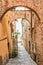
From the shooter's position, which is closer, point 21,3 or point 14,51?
point 21,3

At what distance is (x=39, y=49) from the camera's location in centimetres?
831

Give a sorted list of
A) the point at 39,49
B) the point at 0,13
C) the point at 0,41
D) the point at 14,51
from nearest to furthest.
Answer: the point at 0,13
the point at 39,49
the point at 0,41
the point at 14,51

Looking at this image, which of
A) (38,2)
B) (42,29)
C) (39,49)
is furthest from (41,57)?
(38,2)

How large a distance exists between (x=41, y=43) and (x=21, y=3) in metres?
1.86

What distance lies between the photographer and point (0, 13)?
7738 mm

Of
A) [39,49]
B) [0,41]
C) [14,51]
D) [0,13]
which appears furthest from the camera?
[14,51]

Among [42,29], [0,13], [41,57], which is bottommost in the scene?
[41,57]

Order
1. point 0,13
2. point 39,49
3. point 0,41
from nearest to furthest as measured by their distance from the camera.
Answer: point 0,13 < point 39,49 < point 0,41

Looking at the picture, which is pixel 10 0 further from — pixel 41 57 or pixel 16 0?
pixel 41 57

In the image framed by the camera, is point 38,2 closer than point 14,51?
Yes

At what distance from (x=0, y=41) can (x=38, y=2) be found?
2776 mm

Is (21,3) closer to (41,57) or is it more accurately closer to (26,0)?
(26,0)

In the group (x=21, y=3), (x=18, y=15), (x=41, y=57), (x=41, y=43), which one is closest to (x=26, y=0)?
(x=21, y=3)

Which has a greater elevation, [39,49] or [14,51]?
[39,49]
